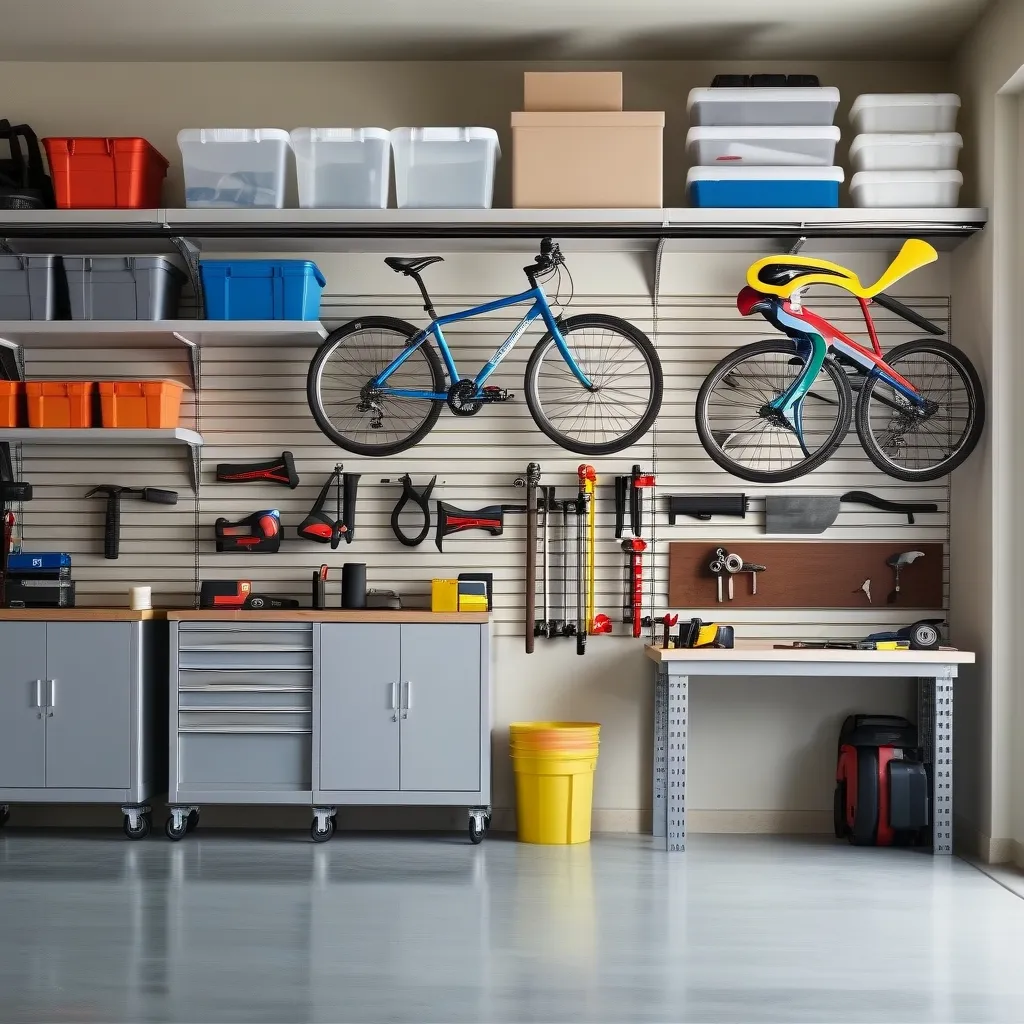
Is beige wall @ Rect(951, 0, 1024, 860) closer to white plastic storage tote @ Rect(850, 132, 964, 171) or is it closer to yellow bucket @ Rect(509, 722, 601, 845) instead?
white plastic storage tote @ Rect(850, 132, 964, 171)

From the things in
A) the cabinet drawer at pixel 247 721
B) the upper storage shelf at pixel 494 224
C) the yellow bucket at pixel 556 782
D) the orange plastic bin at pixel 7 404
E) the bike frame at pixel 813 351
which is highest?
the upper storage shelf at pixel 494 224

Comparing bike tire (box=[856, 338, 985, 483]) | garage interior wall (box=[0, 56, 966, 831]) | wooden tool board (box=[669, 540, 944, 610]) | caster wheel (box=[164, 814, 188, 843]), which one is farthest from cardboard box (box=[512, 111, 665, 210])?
caster wheel (box=[164, 814, 188, 843])

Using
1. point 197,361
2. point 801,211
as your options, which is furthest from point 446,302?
point 801,211

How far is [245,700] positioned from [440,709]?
0.87 m

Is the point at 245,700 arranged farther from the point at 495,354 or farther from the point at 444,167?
the point at 444,167

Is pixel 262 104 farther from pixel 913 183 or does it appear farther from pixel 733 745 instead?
pixel 733 745

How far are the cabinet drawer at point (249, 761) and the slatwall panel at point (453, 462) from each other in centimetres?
79

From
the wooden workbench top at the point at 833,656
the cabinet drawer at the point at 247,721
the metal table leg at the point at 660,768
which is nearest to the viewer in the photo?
the wooden workbench top at the point at 833,656

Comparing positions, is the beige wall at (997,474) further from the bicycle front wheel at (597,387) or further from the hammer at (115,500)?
the hammer at (115,500)

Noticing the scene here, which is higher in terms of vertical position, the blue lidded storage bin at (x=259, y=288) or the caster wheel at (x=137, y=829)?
the blue lidded storage bin at (x=259, y=288)

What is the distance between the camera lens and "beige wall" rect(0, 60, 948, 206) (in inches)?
219

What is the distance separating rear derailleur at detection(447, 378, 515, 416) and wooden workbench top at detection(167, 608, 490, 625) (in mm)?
938

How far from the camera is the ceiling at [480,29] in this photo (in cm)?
498

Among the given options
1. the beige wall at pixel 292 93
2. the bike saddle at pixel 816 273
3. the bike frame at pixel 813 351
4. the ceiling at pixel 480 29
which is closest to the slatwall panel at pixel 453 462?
the bike frame at pixel 813 351
